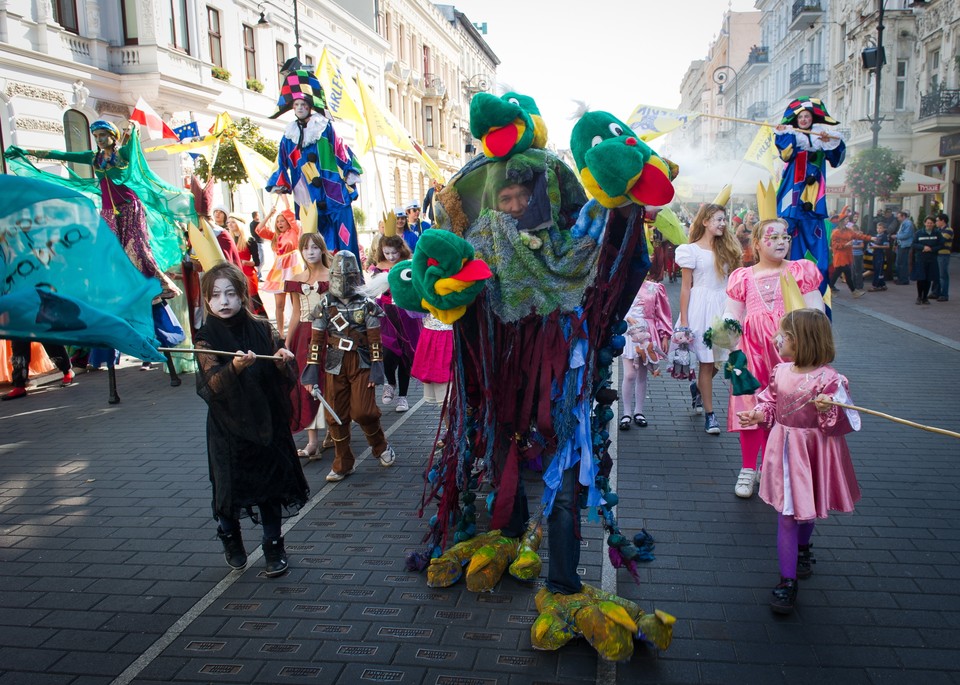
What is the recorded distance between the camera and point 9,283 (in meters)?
2.82

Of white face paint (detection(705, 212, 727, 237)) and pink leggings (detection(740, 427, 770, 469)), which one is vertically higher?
white face paint (detection(705, 212, 727, 237))

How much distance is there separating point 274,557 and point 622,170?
8.93 ft

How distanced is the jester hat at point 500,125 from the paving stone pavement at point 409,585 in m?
2.17

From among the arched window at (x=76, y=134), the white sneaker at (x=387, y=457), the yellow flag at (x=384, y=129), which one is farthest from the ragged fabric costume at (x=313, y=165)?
the arched window at (x=76, y=134)

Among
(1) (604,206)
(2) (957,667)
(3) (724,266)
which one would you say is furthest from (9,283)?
(3) (724,266)

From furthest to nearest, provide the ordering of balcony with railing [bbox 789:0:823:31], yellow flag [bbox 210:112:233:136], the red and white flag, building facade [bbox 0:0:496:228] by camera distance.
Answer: balcony with railing [bbox 789:0:823:31], building facade [bbox 0:0:496:228], the red and white flag, yellow flag [bbox 210:112:233:136]

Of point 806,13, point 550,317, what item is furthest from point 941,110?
point 550,317

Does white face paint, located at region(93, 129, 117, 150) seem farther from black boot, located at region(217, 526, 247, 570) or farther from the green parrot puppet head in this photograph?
the green parrot puppet head

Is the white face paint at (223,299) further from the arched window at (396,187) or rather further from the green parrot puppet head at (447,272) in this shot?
the arched window at (396,187)

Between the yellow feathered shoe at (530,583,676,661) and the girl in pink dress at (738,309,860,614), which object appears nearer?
the yellow feathered shoe at (530,583,676,661)

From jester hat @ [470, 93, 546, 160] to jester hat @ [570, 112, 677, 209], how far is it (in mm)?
414

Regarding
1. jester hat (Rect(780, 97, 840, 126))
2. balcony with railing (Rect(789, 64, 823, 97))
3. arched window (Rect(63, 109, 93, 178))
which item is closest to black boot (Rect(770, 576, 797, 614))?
jester hat (Rect(780, 97, 840, 126))

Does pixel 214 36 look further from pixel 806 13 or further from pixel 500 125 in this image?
pixel 806 13

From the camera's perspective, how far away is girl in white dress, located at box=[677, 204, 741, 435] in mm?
6062
